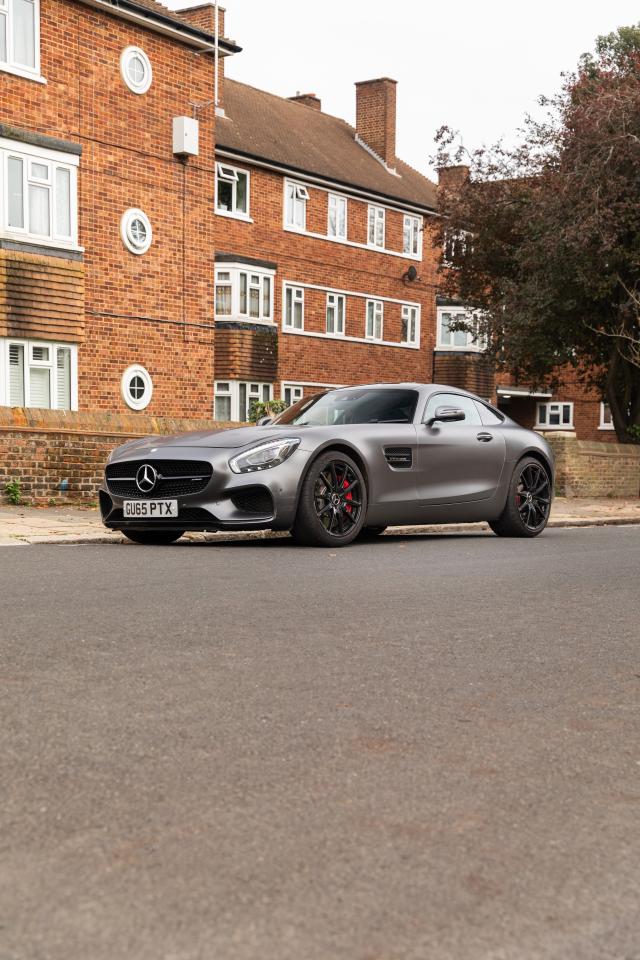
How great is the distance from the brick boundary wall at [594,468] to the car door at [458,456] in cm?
1171

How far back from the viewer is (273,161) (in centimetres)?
3466

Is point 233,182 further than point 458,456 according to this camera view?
Yes

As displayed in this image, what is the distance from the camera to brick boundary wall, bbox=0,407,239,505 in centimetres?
1477

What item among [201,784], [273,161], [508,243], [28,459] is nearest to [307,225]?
[273,161]

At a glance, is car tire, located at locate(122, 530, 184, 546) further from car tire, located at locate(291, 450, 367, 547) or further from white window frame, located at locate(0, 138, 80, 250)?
white window frame, located at locate(0, 138, 80, 250)

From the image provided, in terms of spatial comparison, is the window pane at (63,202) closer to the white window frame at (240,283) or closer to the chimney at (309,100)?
the white window frame at (240,283)

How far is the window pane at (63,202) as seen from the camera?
2358cm

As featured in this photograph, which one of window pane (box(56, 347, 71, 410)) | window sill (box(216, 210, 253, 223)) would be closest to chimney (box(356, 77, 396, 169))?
window sill (box(216, 210, 253, 223))

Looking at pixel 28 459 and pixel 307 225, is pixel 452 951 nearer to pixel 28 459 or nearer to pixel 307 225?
pixel 28 459

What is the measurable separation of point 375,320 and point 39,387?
18048mm

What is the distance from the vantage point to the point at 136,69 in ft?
81.9

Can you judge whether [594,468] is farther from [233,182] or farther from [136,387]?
[233,182]

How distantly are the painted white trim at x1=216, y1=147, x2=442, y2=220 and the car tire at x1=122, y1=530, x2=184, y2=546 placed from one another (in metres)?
21.6

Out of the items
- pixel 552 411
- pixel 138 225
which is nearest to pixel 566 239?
pixel 138 225
